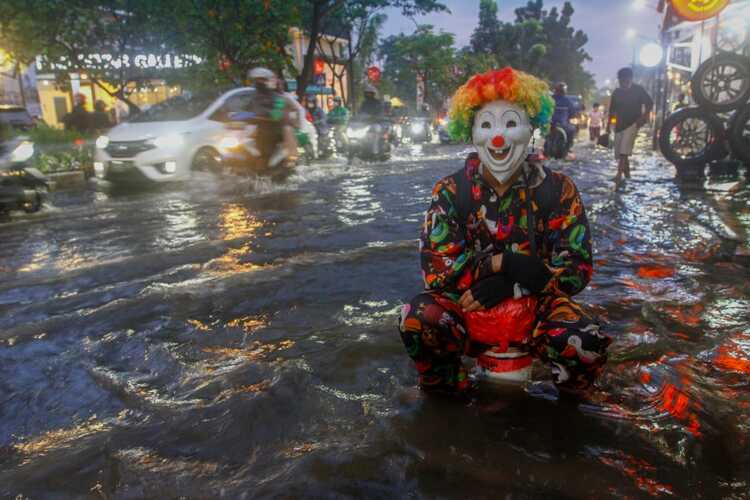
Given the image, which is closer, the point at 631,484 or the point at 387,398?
the point at 631,484

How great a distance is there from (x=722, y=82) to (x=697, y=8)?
308 cm

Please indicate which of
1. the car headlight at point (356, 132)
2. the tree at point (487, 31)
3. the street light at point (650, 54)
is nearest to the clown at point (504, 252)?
the car headlight at point (356, 132)

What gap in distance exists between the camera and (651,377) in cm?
286

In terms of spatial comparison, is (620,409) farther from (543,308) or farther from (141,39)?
(141,39)

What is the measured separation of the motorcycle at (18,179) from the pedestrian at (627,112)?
8.47 meters

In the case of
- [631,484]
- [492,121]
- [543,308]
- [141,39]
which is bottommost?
[631,484]

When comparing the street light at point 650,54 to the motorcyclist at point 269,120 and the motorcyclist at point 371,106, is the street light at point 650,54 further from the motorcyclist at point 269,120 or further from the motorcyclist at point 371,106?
the motorcyclist at point 269,120

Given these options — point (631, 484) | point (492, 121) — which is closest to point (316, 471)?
point (631, 484)

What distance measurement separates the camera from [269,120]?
10367 mm

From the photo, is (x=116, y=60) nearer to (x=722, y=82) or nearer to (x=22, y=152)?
(x=22, y=152)

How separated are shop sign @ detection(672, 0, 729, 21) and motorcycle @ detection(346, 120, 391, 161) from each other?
288 inches

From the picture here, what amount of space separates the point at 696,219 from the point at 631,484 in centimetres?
518

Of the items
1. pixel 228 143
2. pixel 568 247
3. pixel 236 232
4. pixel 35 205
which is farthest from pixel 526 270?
pixel 228 143

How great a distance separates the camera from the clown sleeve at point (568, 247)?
2473 millimetres
